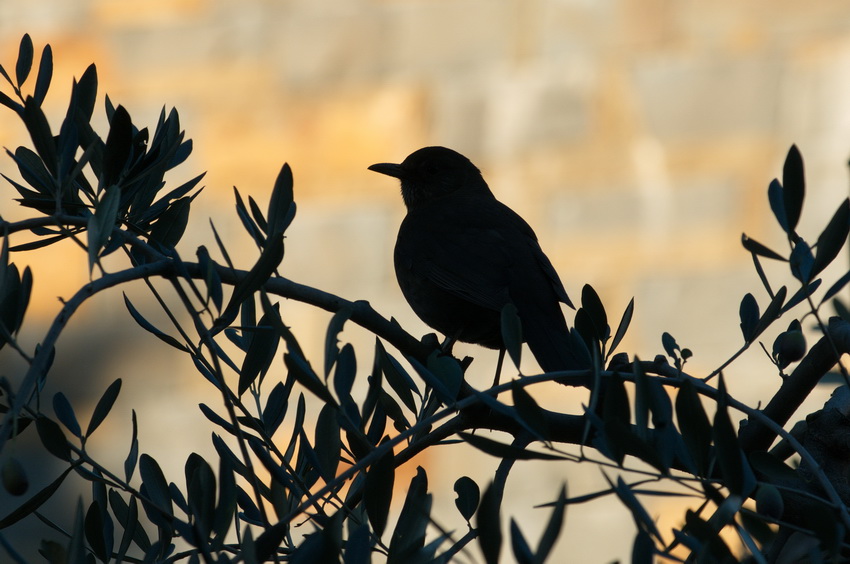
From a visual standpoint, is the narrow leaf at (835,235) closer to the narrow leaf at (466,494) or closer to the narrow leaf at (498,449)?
the narrow leaf at (498,449)

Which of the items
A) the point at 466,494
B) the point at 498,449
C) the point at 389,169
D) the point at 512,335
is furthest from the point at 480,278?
the point at 498,449

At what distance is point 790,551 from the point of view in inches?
73.2

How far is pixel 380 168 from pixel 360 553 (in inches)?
107

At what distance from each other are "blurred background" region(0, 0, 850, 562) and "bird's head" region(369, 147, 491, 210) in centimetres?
61

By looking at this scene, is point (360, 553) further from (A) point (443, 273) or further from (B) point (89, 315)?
(B) point (89, 315)

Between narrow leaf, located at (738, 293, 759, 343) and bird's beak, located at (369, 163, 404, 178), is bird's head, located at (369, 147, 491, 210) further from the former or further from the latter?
narrow leaf, located at (738, 293, 759, 343)

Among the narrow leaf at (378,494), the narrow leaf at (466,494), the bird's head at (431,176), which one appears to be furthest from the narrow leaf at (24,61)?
the bird's head at (431,176)

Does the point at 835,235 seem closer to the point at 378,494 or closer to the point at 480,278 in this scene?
the point at 378,494

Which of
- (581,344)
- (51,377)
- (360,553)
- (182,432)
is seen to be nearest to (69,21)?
(51,377)

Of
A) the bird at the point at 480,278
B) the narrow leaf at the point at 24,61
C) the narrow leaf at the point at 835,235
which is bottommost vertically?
the narrow leaf at the point at 835,235

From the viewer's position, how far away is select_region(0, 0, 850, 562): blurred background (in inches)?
175

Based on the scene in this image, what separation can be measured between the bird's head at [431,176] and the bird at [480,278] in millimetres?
418

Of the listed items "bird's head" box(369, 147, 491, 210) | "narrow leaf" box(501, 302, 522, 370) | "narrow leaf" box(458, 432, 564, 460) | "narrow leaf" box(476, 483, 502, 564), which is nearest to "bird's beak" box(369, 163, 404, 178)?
"bird's head" box(369, 147, 491, 210)

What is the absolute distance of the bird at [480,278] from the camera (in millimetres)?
2758
